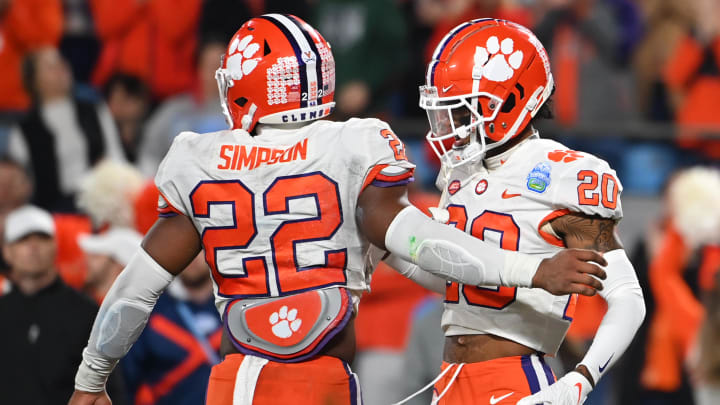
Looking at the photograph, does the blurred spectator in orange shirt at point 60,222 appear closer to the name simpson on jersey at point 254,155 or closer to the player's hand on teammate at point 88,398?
the player's hand on teammate at point 88,398

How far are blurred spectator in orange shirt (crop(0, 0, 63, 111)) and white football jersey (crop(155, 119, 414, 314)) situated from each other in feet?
16.7

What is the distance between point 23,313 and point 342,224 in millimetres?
2662

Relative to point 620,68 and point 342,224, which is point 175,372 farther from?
point 620,68

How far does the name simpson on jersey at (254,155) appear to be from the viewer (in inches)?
157

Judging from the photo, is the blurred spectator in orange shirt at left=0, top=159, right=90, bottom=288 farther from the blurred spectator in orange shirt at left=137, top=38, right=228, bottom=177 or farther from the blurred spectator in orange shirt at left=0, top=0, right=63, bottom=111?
the blurred spectator in orange shirt at left=0, top=0, right=63, bottom=111

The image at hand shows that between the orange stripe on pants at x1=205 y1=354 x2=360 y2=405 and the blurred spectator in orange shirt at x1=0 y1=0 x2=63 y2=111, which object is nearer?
the orange stripe on pants at x1=205 y1=354 x2=360 y2=405

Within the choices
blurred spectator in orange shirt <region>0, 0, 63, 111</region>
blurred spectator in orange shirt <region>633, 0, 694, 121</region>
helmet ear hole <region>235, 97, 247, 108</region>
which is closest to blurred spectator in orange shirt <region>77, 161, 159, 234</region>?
blurred spectator in orange shirt <region>0, 0, 63, 111</region>

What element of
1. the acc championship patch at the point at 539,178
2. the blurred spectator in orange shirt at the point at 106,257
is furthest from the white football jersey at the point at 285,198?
the blurred spectator in orange shirt at the point at 106,257

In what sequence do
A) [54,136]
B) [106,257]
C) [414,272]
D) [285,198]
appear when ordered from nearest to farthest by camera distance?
1. [285,198]
2. [414,272]
3. [106,257]
4. [54,136]

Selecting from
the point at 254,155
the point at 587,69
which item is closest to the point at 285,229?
the point at 254,155

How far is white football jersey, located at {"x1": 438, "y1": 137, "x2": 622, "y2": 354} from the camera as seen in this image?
3951 mm

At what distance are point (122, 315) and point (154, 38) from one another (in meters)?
5.30

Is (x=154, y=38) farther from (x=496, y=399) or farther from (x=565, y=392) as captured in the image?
(x=565, y=392)

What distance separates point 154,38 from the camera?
9234 mm
